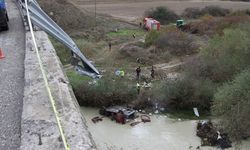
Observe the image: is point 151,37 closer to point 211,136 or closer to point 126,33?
point 126,33

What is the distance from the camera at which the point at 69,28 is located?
43406 millimetres

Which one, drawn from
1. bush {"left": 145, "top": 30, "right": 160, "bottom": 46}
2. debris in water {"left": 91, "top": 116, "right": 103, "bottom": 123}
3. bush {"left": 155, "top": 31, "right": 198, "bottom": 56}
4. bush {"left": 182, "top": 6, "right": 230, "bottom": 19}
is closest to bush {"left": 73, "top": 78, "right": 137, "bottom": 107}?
debris in water {"left": 91, "top": 116, "right": 103, "bottom": 123}

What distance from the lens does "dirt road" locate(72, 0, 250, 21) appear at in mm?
51625

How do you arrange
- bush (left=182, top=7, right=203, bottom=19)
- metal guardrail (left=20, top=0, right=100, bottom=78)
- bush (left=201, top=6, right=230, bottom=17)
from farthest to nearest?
bush (left=201, top=6, right=230, bottom=17) < bush (left=182, top=7, right=203, bottom=19) < metal guardrail (left=20, top=0, right=100, bottom=78)

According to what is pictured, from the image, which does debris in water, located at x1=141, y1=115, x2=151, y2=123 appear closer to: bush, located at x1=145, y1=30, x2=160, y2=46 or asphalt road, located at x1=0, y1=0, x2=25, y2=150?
asphalt road, located at x1=0, y1=0, x2=25, y2=150

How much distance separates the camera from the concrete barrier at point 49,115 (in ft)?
20.3

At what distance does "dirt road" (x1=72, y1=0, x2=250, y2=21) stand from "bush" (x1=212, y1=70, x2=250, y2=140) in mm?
28129

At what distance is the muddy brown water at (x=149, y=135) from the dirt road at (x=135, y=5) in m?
25.8

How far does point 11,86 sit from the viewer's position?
9.59 metres

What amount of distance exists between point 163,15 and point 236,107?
29630 millimetres

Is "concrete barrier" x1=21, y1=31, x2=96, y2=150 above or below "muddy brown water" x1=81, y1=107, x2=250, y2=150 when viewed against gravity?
above

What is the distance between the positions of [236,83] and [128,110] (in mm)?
6865

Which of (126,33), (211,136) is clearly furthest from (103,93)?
(126,33)

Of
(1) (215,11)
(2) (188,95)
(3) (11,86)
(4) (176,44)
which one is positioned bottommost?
(2) (188,95)
